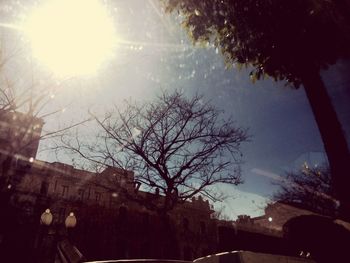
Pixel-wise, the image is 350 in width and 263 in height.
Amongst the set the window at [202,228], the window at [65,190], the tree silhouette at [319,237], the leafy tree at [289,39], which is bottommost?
the tree silhouette at [319,237]

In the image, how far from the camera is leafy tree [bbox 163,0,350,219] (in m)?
3.53

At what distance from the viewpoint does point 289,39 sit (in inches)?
197

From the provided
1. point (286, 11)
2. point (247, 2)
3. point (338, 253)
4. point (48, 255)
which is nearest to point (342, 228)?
point (338, 253)

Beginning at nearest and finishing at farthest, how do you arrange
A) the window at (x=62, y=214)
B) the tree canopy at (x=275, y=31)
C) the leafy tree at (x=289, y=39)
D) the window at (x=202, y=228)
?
the leafy tree at (x=289, y=39) → the tree canopy at (x=275, y=31) → the window at (x=62, y=214) → the window at (x=202, y=228)

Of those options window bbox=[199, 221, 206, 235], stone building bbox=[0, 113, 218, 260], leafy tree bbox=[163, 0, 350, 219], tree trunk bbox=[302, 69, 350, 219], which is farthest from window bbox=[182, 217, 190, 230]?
tree trunk bbox=[302, 69, 350, 219]

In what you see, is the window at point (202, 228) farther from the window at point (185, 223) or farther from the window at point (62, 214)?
the window at point (62, 214)

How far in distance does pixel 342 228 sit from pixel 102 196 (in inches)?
1496

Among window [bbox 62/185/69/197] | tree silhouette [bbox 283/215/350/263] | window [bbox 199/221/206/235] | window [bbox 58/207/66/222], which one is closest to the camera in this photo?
tree silhouette [bbox 283/215/350/263]

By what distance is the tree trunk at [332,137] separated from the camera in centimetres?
292

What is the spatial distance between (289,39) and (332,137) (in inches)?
89.8

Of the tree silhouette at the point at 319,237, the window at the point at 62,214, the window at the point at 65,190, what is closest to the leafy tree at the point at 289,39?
the tree silhouette at the point at 319,237

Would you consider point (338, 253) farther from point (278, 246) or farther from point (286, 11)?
point (278, 246)

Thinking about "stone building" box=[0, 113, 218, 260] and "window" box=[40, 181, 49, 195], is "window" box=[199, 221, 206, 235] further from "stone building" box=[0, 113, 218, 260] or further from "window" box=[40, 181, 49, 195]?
"window" box=[40, 181, 49, 195]

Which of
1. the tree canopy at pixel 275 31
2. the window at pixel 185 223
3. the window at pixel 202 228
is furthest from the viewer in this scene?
the window at pixel 202 228
